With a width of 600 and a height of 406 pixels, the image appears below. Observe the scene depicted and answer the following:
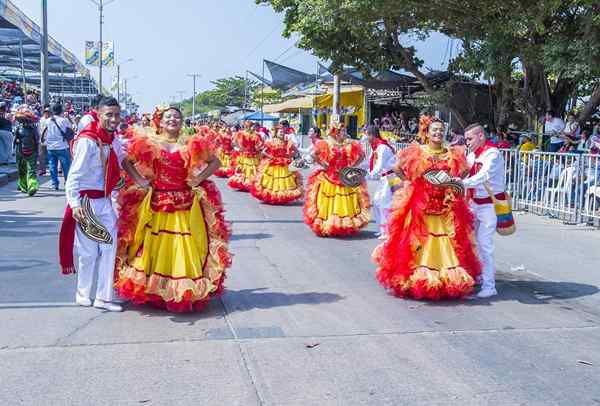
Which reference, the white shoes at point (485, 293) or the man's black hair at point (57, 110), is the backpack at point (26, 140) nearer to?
the man's black hair at point (57, 110)

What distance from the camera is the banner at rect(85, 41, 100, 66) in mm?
46219

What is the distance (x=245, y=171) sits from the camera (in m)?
17.6

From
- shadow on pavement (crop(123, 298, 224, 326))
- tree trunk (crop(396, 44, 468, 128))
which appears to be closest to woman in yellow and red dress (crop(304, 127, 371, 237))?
shadow on pavement (crop(123, 298, 224, 326))

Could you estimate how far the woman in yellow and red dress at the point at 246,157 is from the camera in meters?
17.5

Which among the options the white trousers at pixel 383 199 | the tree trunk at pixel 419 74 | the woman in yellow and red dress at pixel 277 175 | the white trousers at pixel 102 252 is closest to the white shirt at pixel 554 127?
the tree trunk at pixel 419 74

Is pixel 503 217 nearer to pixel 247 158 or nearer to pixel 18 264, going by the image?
pixel 18 264

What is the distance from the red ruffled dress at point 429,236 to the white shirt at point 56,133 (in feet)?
34.2

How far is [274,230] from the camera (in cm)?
1162

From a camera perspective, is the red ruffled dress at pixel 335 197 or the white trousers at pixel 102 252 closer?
the white trousers at pixel 102 252

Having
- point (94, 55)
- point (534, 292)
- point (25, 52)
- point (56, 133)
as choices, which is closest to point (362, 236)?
point (534, 292)

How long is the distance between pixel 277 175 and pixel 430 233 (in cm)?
828

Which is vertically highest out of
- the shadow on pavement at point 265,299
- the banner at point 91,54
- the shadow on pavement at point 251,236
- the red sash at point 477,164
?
the banner at point 91,54

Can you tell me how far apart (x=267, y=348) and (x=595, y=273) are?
16.8 feet

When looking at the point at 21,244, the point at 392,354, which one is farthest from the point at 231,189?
the point at 392,354
